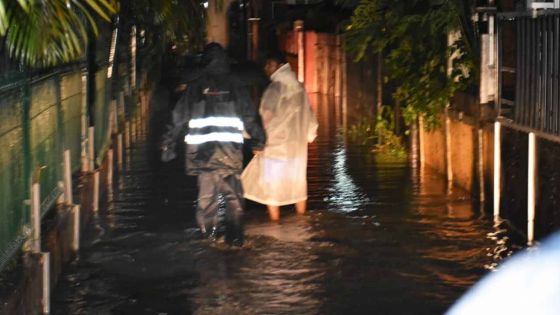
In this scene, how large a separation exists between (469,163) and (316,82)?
15.9 meters

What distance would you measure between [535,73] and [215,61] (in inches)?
109

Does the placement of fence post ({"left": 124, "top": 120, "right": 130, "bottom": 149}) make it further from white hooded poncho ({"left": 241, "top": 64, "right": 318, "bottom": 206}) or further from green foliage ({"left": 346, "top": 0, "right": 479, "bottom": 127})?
white hooded poncho ({"left": 241, "top": 64, "right": 318, "bottom": 206})

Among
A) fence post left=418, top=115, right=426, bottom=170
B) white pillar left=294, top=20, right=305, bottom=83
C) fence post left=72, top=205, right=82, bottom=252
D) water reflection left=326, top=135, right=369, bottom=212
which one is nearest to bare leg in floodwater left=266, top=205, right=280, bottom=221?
water reflection left=326, top=135, right=369, bottom=212

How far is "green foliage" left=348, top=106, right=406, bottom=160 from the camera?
1463cm

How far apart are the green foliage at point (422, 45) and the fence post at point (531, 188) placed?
7.76 ft

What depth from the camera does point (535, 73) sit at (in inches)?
357

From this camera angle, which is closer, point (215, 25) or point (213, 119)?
point (213, 119)

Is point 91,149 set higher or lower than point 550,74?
lower

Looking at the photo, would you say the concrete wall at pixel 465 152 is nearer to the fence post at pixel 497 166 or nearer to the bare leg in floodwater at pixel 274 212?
the fence post at pixel 497 166

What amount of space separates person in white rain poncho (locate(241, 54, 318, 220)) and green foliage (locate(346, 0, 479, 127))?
2239 millimetres

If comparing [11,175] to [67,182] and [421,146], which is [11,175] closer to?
[67,182]

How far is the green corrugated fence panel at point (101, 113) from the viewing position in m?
12.6

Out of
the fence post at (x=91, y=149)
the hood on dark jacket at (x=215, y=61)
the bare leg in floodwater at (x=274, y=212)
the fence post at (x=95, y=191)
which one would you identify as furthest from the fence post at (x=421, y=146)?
the hood on dark jacket at (x=215, y=61)

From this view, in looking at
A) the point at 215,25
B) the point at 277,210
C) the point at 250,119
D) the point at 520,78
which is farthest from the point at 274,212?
the point at 215,25
